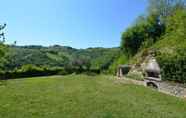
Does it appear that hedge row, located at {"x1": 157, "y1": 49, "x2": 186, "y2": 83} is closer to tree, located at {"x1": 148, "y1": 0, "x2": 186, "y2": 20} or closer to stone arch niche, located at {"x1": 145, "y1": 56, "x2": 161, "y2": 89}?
stone arch niche, located at {"x1": 145, "y1": 56, "x2": 161, "y2": 89}

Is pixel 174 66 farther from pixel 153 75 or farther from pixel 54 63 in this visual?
pixel 54 63

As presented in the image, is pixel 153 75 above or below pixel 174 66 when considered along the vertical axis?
below

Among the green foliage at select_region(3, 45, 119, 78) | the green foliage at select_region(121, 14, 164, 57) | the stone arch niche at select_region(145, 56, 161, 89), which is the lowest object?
the stone arch niche at select_region(145, 56, 161, 89)

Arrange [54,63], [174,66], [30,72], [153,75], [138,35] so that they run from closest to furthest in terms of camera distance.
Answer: [174,66] → [153,75] → [138,35] → [30,72] → [54,63]

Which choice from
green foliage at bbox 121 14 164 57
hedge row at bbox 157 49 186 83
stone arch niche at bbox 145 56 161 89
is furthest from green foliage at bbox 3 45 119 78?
hedge row at bbox 157 49 186 83

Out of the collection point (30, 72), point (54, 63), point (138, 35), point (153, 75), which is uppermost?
point (138, 35)

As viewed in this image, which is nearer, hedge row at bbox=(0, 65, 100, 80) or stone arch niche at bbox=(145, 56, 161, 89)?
stone arch niche at bbox=(145, 56, 161, 89)

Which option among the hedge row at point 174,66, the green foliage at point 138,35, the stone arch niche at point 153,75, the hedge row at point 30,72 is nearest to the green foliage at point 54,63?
the hedge row at point 30,72

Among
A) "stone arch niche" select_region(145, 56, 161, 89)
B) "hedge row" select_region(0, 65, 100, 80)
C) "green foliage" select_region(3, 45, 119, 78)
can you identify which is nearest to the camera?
"stone arch niche" select_region(145, 56, 161, 89)

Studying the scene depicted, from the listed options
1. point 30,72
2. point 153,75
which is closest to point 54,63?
point 30,72

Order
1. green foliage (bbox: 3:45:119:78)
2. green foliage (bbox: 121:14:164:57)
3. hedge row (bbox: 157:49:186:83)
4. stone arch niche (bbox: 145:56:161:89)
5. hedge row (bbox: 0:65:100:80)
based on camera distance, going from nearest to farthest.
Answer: hedge row (bbox: 157:49:186:83) → stone arch niche (bbox: 145:56:161:89) → hedge row (bbox: 0:65:100:80) → green foliage (bbox: 121:14:164:57) → green foliage (bbox: 3:45:119:78)

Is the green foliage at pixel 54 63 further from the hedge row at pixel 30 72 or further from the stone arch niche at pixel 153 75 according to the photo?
the stone arch niche at pixel 153 75

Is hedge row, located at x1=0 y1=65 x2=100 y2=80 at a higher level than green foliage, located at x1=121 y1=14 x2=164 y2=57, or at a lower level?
lower

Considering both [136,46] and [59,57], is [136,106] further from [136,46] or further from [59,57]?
[59,57]
